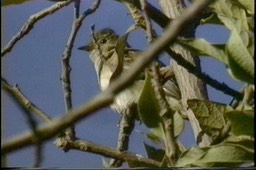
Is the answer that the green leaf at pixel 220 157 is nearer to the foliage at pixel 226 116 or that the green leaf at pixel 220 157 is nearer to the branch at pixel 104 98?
the foliage at pixel 226 116

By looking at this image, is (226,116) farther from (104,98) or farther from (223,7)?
(104,98)

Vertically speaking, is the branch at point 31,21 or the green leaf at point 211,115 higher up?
the branch at point 31,21

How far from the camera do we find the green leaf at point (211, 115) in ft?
1.81

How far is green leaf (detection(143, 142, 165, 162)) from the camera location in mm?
653

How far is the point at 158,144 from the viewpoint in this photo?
67cm

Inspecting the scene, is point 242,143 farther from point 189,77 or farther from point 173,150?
point 189,77

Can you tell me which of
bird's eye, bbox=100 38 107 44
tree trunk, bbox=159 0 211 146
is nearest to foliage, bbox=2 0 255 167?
tree trunk, bbox=159 0 211 146

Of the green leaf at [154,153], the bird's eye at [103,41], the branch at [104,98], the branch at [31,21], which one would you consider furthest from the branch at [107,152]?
the bird's eye at [103,41]

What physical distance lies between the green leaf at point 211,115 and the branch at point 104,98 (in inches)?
14.0

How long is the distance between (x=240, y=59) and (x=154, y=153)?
264 millimetres

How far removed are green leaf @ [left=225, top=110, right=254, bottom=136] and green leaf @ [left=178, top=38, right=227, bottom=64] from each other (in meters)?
0.05

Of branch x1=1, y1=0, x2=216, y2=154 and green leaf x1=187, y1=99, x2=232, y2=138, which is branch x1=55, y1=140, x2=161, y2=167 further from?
branch x1=1, y1=0, x2=216, y2=154

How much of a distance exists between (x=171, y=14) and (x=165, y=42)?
71cm

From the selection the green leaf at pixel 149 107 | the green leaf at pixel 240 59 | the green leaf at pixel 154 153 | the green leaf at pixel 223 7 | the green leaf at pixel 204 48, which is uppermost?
the green leaf at pixel 223 7
